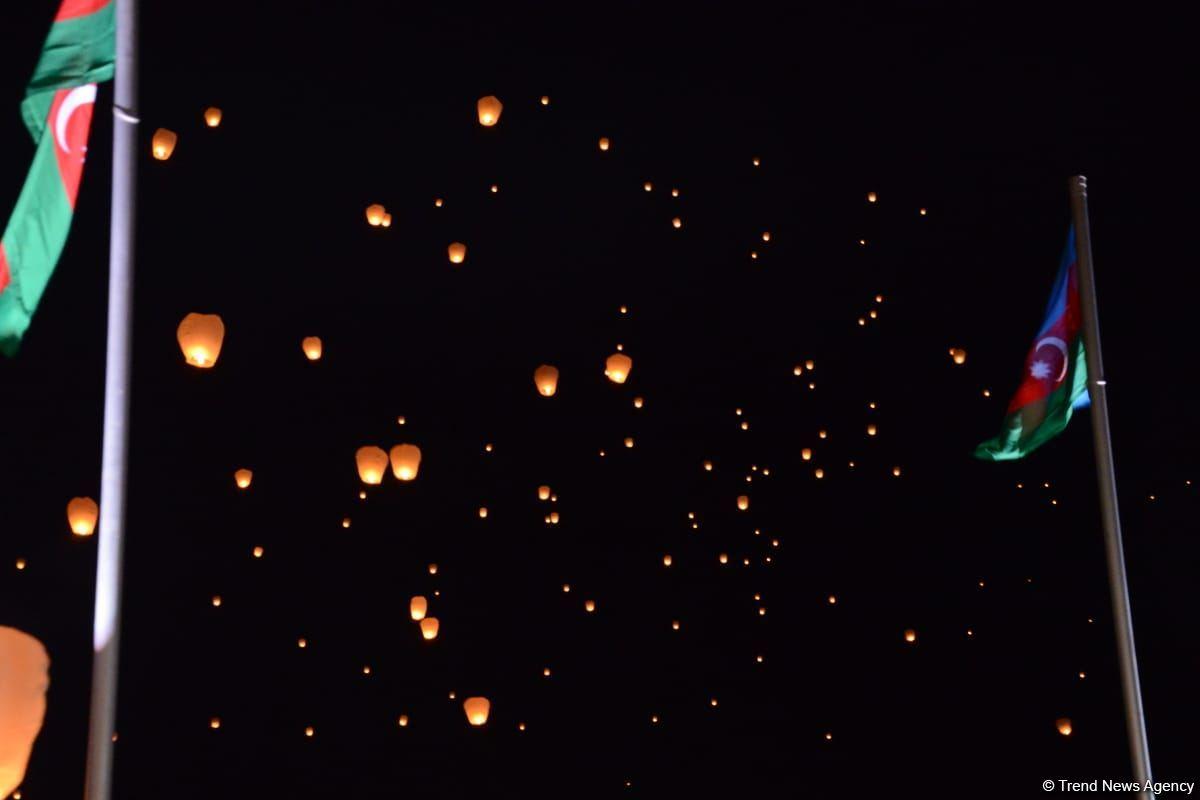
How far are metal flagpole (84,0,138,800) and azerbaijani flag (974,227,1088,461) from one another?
3.75m

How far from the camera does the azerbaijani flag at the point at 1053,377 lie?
6.45 metres

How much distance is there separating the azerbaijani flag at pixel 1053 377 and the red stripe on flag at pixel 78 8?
394 cm

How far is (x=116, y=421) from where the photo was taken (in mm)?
4289

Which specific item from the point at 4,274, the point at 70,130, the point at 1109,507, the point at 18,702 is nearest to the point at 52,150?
the point at 70,130

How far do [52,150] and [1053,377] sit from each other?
159 inches

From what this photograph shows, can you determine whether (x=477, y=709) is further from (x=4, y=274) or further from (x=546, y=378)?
(x=4, y=274)

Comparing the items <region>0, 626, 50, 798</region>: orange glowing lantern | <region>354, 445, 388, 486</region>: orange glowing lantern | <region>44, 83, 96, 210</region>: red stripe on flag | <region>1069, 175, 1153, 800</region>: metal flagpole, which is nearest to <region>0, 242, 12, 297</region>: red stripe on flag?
<region>44, 83, 96, 210</region>: red stripe on flag

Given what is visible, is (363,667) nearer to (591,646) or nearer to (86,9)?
(591,646)

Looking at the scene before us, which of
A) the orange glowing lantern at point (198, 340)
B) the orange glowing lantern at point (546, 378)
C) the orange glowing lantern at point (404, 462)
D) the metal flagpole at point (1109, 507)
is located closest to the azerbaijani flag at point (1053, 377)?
the metal flagpole at point (1109, 507)

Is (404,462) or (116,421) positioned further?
(404,462)

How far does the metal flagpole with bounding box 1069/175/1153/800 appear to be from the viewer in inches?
225

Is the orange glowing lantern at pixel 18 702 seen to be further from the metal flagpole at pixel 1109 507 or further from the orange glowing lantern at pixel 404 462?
the orange glowing lantern at pixel 404 462

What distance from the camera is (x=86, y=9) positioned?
182 inches

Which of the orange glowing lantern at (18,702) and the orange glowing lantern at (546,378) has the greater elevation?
the orange glowing lantern at (546,378)
